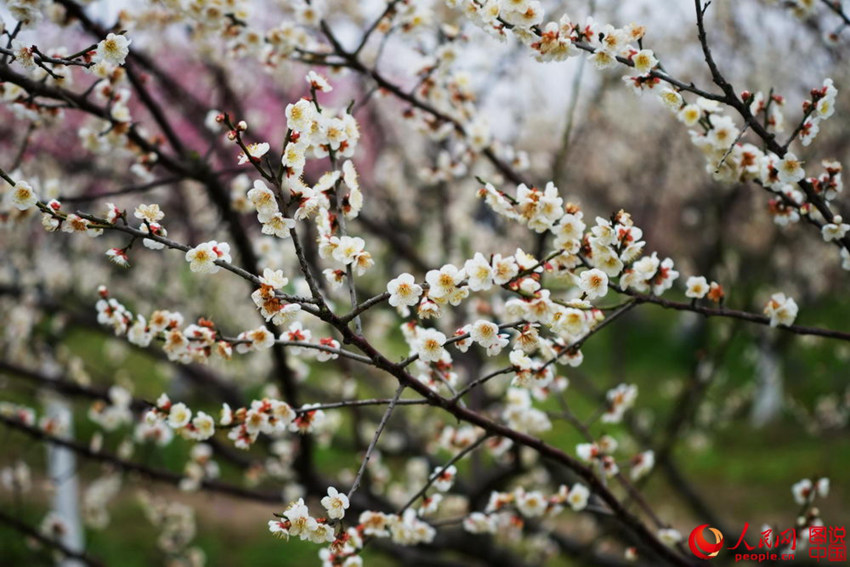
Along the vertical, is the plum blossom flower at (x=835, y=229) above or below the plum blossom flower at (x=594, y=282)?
above

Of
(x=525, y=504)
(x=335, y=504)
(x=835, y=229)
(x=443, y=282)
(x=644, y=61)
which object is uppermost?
(x=644, y=61)

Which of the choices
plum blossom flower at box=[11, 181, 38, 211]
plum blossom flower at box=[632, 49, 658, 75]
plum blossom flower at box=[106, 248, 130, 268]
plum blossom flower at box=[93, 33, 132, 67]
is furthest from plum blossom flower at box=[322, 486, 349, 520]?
plum blossom flower at box=[632, 49, 658, 75]

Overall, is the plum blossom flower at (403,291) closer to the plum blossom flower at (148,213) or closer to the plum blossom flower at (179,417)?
the plum blossom flower at (148,213)

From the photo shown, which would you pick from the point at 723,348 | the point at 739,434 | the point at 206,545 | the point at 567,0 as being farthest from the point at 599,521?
the point at 739,434

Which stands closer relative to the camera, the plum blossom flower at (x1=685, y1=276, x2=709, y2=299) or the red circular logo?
the plum blossom flower at (x1=685, y1=276, x2=709, y2=299)

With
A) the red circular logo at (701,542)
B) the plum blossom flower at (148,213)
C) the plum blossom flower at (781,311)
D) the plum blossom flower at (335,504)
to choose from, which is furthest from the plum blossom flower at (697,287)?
the plum blossom flower at (148,213)

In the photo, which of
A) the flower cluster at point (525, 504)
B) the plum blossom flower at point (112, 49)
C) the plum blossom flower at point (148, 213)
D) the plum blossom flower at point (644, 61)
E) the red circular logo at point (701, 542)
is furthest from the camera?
the red circular logo at point (701, 542)

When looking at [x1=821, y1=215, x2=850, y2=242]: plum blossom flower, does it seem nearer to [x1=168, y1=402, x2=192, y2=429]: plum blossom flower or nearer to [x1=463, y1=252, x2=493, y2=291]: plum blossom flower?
[x1=463, y1=252, x2=493, y2=291]: plum blossom flower

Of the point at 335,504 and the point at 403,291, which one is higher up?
the point at 403,291

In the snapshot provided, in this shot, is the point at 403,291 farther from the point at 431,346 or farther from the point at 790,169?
the point at 790,169

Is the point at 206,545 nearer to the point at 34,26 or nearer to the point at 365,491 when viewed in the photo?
the point at 365,491

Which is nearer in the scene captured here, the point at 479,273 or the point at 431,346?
the point at 479,273

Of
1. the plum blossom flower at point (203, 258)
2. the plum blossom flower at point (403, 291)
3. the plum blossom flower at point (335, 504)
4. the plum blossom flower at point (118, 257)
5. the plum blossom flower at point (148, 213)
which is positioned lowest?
the plum blossom flower at point (335, 504)

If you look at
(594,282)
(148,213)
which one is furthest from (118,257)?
(594,282)
